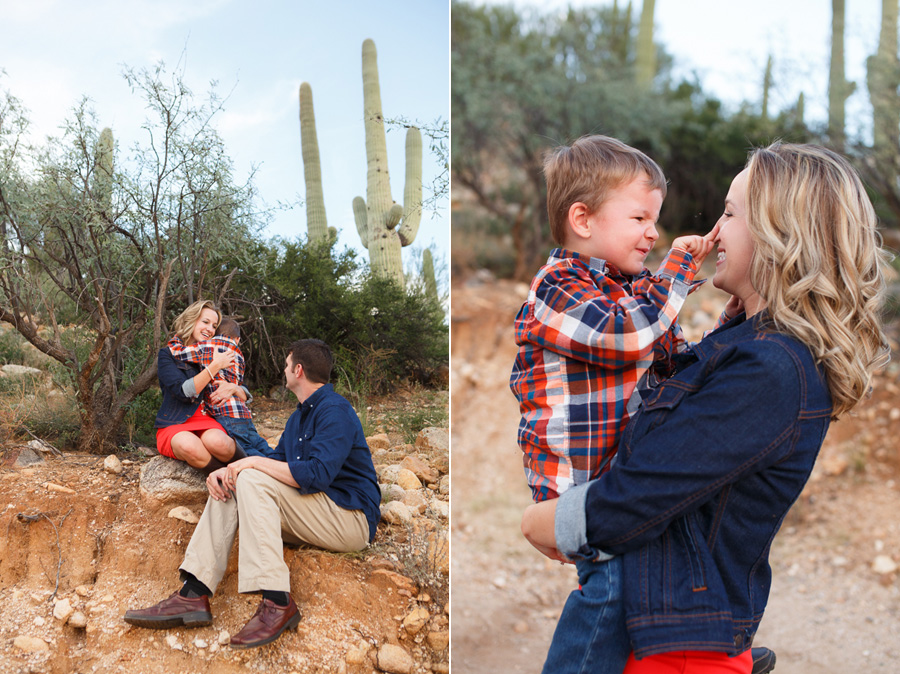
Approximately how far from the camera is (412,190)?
9.27 ft

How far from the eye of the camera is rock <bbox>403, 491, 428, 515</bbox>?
2738mm

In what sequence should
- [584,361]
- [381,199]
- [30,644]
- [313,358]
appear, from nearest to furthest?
[584,361], [30,644], [313,358], [381,199]

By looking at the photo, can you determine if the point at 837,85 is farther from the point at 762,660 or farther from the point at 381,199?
the point at 762,660

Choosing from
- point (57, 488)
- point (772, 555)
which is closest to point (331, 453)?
point (57, 488)

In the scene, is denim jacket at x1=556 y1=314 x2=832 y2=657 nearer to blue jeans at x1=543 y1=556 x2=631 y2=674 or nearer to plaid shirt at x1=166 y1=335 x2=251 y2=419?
blue jeans at x1=543 y1=556 x2=631 y2=674

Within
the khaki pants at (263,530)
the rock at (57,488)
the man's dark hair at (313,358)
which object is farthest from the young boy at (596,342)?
the rock at (57,488)

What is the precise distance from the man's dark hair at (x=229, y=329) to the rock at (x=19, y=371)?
0.63 metres

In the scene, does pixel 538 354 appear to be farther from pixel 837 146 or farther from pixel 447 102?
pixel 837 146

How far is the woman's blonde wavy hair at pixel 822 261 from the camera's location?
4.13 ft

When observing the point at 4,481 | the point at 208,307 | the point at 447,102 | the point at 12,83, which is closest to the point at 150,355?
the point at 208,307

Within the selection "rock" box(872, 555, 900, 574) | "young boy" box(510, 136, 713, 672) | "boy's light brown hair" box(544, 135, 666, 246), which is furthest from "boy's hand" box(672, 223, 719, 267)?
"rock" box(872, 555, 900, 574)

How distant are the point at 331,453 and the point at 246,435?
305 mm

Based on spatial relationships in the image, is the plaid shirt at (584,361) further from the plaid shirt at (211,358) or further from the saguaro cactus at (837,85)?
the saguaro cactus at (837,85)

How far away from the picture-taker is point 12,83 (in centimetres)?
239
